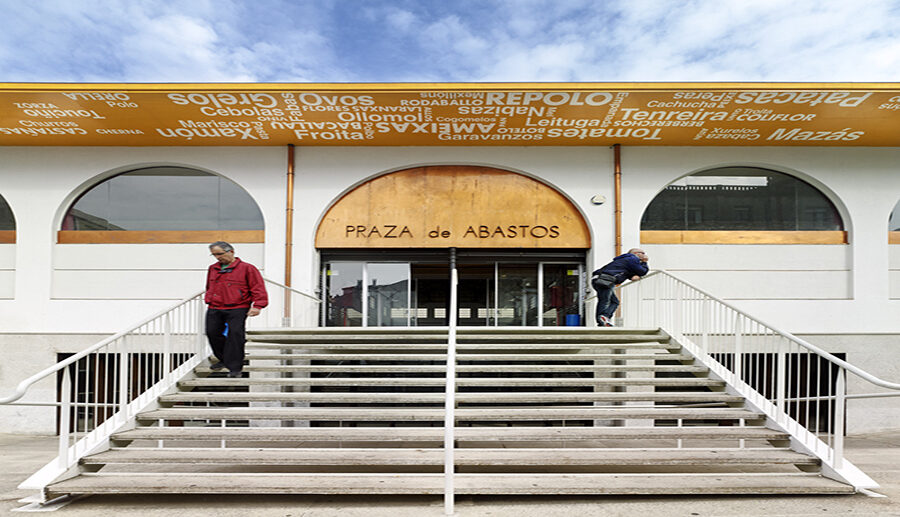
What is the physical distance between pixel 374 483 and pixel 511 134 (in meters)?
6.59

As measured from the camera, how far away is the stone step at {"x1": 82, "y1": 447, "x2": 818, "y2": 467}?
15.5 ft

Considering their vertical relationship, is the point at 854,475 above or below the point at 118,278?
below

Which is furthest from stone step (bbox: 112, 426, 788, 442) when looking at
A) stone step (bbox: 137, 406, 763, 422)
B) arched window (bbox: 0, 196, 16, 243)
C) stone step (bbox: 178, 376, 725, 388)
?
arched window (bbox: 0, 196, 16, 243)

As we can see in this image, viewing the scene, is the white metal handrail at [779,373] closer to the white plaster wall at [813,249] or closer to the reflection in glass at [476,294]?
the white plaster wall at [813,249]

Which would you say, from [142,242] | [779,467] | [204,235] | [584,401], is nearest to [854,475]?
[779,467]

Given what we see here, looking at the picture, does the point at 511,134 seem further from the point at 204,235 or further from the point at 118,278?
the point at 118,278

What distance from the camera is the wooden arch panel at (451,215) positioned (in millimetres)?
10047

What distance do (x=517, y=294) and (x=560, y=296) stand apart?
77 cm

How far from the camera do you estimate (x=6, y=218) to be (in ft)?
32.9

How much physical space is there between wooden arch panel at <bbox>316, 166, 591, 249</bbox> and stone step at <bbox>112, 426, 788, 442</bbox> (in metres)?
5.12

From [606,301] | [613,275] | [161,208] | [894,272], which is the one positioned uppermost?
[161,208]

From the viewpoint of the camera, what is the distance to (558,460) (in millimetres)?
4766

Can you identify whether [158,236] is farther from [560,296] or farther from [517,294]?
[560,296]

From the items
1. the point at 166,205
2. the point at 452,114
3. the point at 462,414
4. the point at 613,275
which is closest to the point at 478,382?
the point at 462,414
